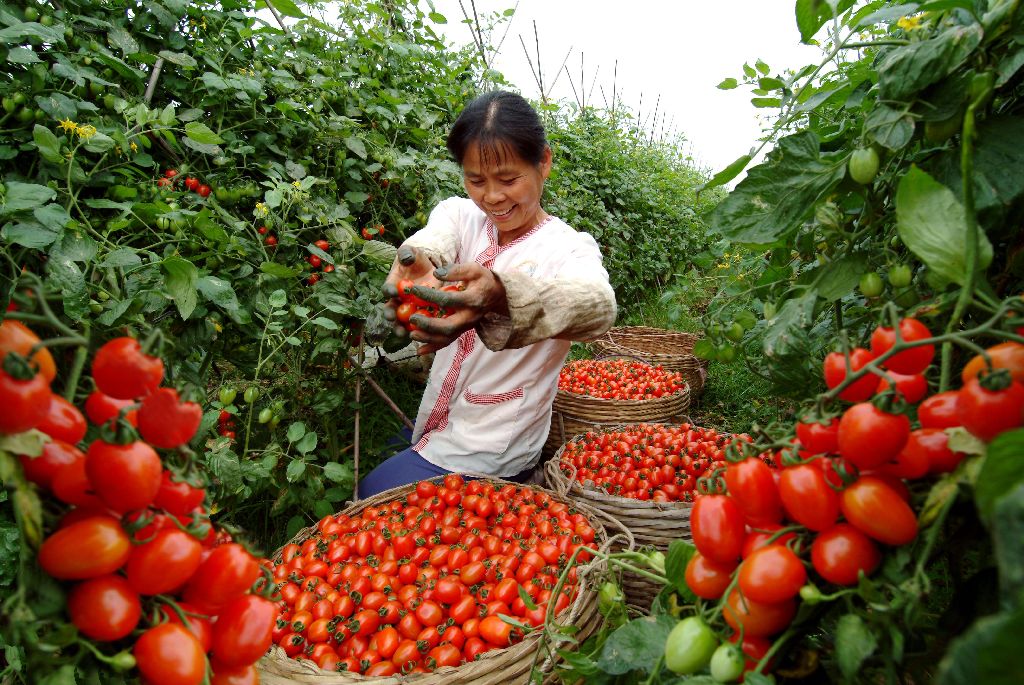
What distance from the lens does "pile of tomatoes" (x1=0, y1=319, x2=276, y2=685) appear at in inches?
16.5

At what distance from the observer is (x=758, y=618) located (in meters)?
0.53

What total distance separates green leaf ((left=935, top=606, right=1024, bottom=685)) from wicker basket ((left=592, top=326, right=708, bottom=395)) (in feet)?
11.1

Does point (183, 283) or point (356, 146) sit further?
point (356, 146)

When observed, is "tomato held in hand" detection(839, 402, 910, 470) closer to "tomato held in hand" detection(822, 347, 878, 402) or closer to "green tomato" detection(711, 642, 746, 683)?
"tomato held in hand" detection(822, 347, 878, 402)

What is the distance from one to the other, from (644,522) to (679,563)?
122 centimetres

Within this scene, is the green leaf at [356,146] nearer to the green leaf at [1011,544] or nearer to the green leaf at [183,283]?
the green leaf at [183,283]

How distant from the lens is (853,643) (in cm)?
48

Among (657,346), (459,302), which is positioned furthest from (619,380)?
(459,302)

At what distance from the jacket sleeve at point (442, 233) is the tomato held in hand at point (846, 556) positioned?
1736mm

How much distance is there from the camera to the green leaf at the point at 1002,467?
339mm

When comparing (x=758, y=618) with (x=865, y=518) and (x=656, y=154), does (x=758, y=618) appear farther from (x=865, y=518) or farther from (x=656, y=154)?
(x=656, y=154)

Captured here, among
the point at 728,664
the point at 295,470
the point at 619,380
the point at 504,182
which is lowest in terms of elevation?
the point at 619,380

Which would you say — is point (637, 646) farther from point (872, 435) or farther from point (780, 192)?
point (780, 192)

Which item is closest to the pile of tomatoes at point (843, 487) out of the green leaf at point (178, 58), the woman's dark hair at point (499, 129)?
the woman's dark hair at point (499, 129)
